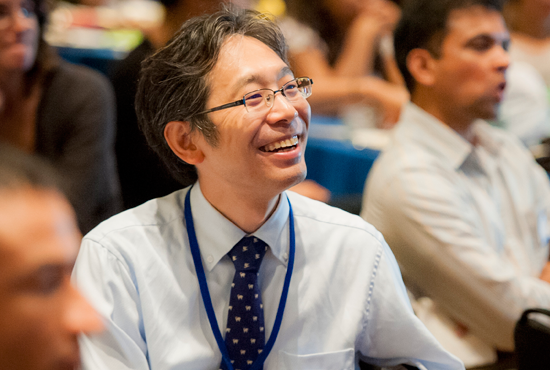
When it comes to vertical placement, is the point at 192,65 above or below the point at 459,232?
above

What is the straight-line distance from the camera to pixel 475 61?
73.3 inches

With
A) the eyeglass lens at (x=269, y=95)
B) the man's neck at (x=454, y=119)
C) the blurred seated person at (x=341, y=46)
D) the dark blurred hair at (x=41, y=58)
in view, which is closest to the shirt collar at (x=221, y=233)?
the eyeglass lens at (x=269, y=95)

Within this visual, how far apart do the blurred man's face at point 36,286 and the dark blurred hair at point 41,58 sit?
6.24ft

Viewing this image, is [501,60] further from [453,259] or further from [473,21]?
[453,259]

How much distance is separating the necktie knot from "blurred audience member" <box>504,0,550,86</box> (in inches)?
120

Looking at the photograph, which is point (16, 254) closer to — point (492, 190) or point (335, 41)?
point (492, 190)

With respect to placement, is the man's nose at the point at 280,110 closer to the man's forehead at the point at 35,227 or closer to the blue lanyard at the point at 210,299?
the blue lanyard at the point at 210,299

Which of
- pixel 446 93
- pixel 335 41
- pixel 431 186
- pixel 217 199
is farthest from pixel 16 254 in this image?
pixel 335 41

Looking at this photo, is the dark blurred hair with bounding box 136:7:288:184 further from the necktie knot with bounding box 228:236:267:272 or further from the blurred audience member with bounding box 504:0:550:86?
the blurred audience member with bounding box 504:0:550:86

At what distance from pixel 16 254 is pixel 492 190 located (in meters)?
1.71

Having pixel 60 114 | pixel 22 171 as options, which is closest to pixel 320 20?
pixel 60 114

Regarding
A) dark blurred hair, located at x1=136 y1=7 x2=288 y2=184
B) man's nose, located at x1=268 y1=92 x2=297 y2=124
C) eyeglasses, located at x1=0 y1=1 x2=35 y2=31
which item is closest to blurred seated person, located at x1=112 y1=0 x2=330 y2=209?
eyeglasses, located at x1=0 y1=1 x2=35 y2=31

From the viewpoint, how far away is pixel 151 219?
4.19 ft

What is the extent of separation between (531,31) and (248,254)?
3303mm
